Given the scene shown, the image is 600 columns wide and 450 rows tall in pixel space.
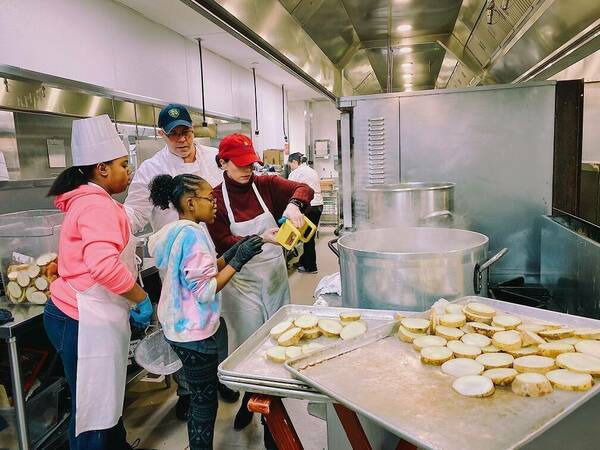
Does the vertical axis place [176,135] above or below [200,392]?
above

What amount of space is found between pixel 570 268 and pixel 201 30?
157 inches

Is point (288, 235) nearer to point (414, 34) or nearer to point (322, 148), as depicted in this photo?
point (414, 34)

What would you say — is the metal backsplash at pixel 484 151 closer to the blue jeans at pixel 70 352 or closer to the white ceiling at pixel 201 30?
the blue jeans at pixel 70 352

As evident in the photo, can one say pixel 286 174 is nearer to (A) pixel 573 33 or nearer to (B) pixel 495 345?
(A) pixel 573 33

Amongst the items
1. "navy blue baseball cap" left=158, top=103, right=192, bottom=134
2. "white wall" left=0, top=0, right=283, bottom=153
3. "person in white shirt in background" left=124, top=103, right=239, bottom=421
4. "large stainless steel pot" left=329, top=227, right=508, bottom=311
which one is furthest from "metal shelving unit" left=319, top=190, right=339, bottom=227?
"large stainless steel pot" left=329, top=227, right=508, bottom=311

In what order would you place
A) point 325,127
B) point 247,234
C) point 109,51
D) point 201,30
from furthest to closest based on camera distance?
point 325,127, point 201,30, point 109,51, point 247,234

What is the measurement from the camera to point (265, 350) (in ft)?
3.48

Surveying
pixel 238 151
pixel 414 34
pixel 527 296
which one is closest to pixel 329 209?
pixel 414 34

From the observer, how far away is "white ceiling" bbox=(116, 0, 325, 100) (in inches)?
141

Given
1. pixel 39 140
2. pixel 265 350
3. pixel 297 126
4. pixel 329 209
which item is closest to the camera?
pixel 265 350

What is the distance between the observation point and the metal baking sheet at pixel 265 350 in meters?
0.89

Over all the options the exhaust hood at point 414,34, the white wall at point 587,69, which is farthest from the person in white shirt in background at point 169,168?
the white wall at point 587,69

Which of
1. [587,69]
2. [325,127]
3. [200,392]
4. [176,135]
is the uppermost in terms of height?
[325,127]

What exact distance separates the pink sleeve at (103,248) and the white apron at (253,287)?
0.55 meters
